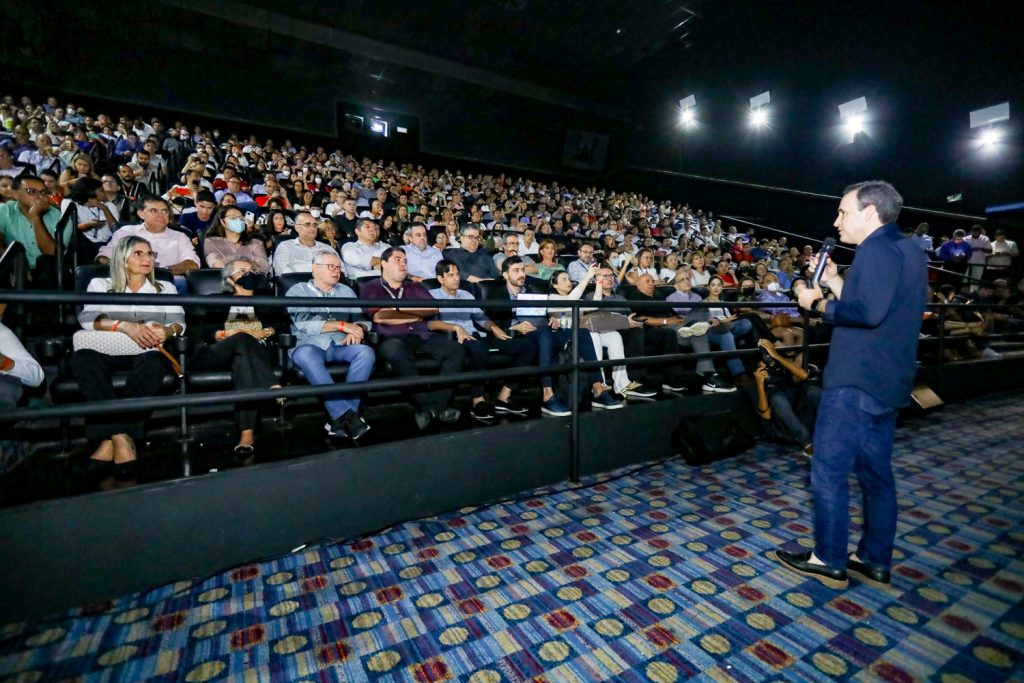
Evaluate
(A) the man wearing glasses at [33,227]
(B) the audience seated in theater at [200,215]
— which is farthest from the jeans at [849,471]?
(B) the audience seated in theater at [200,215]

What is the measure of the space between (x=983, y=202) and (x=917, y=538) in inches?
425

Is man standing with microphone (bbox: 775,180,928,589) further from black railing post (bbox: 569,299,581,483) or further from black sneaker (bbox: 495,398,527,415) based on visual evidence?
black sneaker (bbox: 495,398,527,415)

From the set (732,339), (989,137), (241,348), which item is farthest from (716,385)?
(989,137)

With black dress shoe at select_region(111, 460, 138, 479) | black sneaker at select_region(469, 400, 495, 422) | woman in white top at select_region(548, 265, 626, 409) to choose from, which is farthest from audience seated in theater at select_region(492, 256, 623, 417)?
black dress shoe at select_region(111, 460, 138, 479)

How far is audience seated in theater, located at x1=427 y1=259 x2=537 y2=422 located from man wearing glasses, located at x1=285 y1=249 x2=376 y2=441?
0.59m

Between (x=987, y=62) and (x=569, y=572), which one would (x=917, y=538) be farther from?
(x=987, y=62)

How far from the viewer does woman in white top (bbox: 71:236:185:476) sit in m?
1.95

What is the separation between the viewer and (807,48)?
403 inches

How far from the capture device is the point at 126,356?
7.27 ft

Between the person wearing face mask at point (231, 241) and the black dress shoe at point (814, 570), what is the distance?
3.77 m

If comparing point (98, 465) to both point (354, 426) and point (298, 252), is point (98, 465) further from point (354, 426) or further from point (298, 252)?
point (298, 252)

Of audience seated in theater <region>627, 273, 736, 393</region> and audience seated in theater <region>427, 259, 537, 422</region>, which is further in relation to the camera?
audience seated in theater <region>627, 273, 736, 393</region>

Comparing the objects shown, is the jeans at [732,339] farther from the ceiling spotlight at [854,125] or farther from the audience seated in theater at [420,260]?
the ceiling spotlight at [854,125]

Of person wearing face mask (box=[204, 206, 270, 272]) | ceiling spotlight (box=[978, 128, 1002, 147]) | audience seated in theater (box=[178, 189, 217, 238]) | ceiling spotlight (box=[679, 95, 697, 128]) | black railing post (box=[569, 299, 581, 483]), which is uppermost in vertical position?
ceiling spotlight (box=[679, 95, 697, 128])
